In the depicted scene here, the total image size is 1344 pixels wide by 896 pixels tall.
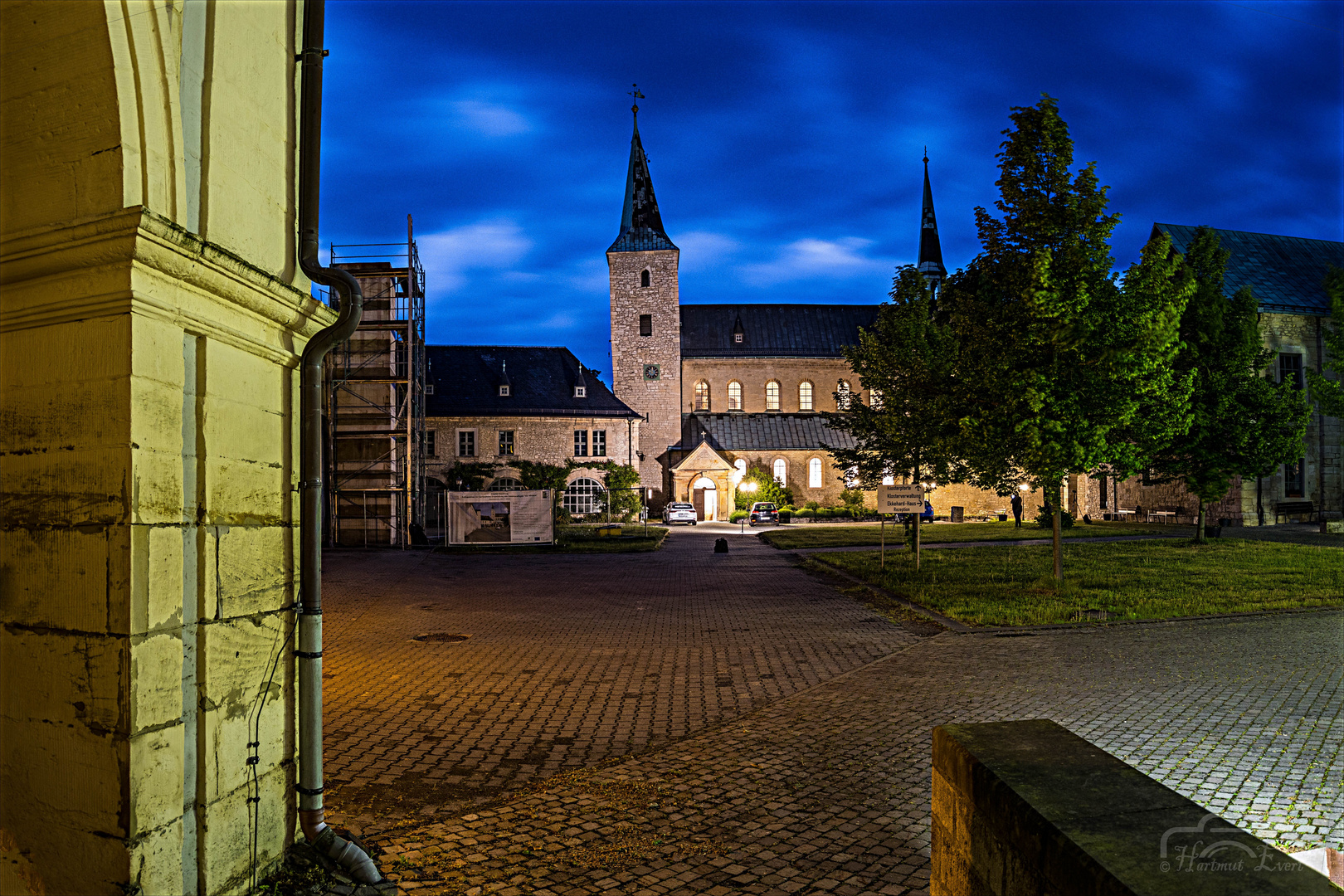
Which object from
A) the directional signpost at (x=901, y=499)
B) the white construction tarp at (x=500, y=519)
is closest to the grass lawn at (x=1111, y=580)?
the directional signpost at (x=901, y=499)

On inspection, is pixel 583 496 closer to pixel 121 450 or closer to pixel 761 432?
pixel 761 432

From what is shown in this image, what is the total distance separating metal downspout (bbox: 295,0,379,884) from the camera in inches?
169

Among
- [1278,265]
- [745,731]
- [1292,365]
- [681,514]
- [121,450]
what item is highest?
[1278,265]

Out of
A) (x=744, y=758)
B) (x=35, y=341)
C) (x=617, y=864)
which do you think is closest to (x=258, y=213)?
(x=35, y=341)

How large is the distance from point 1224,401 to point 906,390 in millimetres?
13017

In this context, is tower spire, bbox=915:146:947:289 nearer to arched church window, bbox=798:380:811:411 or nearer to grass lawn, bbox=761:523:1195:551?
arched church window, bbox=798:380:811:411

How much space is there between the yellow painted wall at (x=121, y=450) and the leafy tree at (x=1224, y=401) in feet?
94.3

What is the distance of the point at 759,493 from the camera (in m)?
55.0

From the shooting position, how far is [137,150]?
3326 mm

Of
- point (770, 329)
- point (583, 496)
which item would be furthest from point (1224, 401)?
point (770, 329)

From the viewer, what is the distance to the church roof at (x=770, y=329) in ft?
213

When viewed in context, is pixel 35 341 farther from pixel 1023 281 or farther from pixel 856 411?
pixel 856 411

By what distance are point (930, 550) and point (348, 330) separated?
24.2m

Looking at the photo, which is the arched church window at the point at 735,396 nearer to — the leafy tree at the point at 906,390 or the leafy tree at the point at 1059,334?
the leafy tree at the point at 906,390
